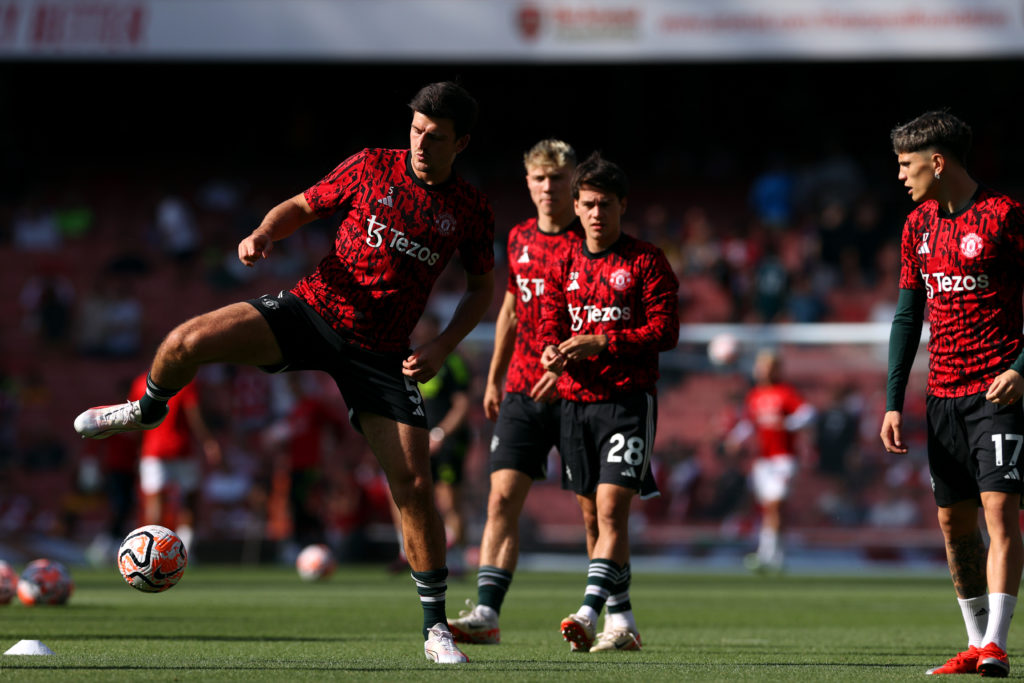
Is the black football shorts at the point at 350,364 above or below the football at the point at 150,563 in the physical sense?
above

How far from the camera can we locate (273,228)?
6.06 metres

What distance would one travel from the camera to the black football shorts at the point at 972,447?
19.6ft

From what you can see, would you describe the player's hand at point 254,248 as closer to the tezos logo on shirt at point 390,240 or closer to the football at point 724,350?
the tezos logo on shirt at point 390,240

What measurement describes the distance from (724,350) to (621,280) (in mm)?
11985

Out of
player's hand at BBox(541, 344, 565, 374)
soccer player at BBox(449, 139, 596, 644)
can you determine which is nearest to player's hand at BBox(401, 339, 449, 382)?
player's hand at BBox(541, 344, 565, 374)

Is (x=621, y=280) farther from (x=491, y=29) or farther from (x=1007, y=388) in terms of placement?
(x=491, y=29)

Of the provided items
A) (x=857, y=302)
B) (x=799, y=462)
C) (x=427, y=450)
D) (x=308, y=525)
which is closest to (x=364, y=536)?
(x=308, y=525)

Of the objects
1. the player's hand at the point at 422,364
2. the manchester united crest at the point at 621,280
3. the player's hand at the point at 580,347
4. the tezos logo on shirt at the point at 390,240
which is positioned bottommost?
the player's hand at the point at 422,364

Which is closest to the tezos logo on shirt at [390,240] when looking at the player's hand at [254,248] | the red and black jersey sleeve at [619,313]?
the player's hand at [254,248]

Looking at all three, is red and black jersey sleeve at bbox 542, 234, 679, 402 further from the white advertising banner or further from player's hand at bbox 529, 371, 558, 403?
the white advertising banner

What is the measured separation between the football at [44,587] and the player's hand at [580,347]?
493 centimetres

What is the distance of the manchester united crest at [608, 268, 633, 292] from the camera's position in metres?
7.51

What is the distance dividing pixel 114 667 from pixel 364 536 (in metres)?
13.3

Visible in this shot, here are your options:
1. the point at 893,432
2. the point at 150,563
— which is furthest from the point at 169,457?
the point at 893,432
